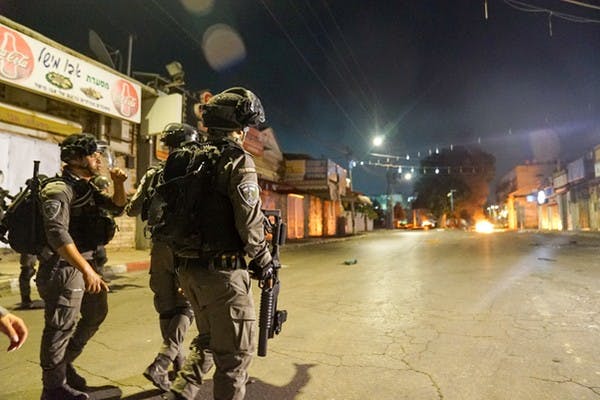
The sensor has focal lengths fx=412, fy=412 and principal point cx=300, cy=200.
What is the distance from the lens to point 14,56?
965cm

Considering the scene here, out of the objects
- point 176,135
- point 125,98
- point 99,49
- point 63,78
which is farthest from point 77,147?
point 99,49

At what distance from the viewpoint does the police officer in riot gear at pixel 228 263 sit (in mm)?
2148

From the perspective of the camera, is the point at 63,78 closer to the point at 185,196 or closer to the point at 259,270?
the point at 185,196

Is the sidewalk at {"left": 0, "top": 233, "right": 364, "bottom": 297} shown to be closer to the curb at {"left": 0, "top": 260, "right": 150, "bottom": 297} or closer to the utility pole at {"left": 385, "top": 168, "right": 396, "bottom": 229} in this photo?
the curb at {"left": 0, "top": 260, "right": 150, "bottom": 297}

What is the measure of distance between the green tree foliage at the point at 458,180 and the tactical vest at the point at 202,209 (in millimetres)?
53502

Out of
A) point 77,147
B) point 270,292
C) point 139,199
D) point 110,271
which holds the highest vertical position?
point 77,147

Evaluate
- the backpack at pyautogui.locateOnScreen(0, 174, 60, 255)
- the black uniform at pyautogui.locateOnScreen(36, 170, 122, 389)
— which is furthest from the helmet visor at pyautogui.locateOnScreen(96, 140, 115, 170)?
the backpack at pyautogui.locateOnScreen(0, 174, 60, 255)

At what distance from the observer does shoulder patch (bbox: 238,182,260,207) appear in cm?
215

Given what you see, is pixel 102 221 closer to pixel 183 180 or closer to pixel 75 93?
pixel 183 180

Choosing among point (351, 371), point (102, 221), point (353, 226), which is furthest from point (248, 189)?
point (353, 226)

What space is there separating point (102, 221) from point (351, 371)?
7.36 ft

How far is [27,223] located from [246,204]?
1.73 m

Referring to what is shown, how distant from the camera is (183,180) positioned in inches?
88.0

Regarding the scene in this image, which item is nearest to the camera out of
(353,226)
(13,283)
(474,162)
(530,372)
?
(530,372)
